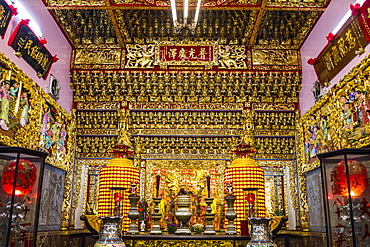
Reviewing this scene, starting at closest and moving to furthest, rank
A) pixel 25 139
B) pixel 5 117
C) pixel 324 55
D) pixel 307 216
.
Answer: pixel 5 117 < pixel 25 139 < pixel 324 55 < pixel 307 216

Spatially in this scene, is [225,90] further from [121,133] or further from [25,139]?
[25,139]

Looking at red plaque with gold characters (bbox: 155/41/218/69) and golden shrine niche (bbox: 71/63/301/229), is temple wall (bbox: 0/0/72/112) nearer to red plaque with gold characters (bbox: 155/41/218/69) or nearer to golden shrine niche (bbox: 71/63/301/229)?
golden shrine niche (bbox: 71/63/301/229)

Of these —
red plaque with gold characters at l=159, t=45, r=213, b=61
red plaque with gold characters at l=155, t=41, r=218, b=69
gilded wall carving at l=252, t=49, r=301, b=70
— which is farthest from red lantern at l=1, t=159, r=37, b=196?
gilded wall carving at l=252, t=49, r=301, b=70

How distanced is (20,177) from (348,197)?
3.30 metres

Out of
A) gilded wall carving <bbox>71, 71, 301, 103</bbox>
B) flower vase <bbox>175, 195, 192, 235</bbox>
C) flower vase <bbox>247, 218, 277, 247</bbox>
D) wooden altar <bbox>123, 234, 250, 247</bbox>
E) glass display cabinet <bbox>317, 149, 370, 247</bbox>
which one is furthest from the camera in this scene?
gilded wall carving <bbox>71, 71, 301, 103</bbox>

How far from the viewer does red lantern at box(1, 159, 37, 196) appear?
11.6ft

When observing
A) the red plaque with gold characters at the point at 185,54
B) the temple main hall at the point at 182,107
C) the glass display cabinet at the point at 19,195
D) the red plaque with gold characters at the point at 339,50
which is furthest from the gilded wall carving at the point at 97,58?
the red plaque with gold characters at the point at 339,50

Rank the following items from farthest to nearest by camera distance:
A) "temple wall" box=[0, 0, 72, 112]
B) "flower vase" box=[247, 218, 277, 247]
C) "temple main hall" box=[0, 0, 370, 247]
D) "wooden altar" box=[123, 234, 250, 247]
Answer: "temple main hall" box=[0, 0, 370, 247]
"temple wall" box=[0, 0, 72, 112]
"wooden altar" box=[123, 234, 250, 247]
"flower vase" box=[247, 218, 277, 247]

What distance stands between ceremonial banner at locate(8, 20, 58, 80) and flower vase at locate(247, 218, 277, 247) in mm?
3711

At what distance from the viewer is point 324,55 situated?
18.4 ft

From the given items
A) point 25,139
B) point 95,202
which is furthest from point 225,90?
point 25,139

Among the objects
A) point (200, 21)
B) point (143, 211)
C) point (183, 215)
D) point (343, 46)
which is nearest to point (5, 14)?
point (183, 215)

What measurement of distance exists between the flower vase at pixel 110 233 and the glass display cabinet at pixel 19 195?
2.41ft

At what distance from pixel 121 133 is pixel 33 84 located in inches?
88.7
